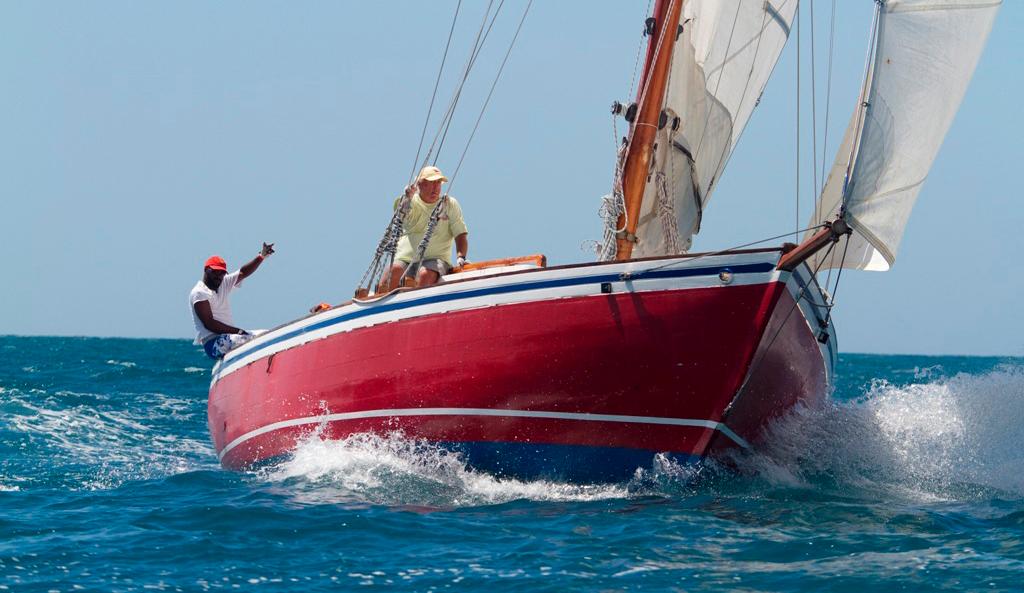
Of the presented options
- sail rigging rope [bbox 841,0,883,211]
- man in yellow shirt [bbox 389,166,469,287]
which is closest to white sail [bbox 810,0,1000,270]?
sail rigging rope [bbox 841,0,883,211]

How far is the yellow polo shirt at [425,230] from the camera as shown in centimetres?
1146

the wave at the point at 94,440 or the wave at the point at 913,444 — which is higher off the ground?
the wave at the point at 913,444

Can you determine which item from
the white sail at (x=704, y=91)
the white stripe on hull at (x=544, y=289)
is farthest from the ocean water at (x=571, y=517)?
the white sail at (x=704, y=91)

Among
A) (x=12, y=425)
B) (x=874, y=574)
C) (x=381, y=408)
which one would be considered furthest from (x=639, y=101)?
(x=12, y=425)

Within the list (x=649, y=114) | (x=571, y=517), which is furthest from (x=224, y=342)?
(x=571, y=517)

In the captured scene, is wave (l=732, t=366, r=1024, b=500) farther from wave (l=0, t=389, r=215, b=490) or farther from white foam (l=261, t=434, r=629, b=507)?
wave (l=0, t=389, r=215, b=490)

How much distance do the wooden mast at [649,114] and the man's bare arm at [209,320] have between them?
4.58 metres

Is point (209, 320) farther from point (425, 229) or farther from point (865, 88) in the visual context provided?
point (865, 88)

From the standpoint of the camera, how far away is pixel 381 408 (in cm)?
1035

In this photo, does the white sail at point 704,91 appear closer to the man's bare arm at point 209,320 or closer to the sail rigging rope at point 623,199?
the sail rigging rope at point 623,199

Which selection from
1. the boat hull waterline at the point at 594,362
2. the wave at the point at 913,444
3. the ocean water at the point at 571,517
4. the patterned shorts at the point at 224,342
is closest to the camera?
the ocean water at the point at 571,517

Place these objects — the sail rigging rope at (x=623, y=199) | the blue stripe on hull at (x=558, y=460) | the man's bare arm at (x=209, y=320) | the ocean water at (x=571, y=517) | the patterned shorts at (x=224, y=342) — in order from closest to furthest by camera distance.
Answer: the ocean water at (x=571, y=517)
the blue stripe on hull at (x=558, y=460)
the sail rigging rope at (x=623, y=199)
the man's bare arm at (x=209, y=320)
the patterned shorts at (x=224, y=342)

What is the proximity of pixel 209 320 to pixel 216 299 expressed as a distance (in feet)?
0.80

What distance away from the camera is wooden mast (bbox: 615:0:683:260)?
428 inches
